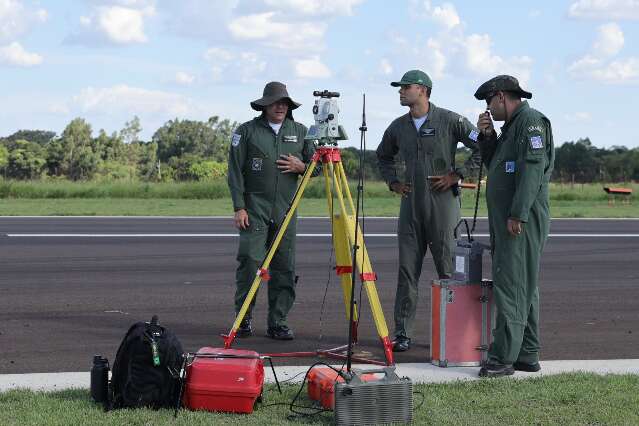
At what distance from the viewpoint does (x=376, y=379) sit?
6352 mm

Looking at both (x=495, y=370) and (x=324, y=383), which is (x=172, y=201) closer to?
(x=495, y=370)

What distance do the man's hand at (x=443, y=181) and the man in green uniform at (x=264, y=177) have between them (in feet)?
3.72

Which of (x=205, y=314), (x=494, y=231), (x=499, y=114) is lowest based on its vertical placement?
(x=205, y=314)

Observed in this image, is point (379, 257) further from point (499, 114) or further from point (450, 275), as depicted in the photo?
point (499, 114)

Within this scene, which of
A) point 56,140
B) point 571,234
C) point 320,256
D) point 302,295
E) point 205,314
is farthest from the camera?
point 56,140

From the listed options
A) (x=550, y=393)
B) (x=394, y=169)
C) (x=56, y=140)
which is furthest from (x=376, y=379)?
(x=56, y=140)

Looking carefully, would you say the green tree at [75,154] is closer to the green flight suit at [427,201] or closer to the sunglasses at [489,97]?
the green flight suit at [427,201]

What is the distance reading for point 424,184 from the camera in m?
8.65

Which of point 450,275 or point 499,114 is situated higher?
point 499,114

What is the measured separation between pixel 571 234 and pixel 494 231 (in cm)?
1503

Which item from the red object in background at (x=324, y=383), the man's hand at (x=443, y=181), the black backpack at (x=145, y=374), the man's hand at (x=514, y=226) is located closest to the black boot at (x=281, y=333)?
the man's hand at (x=443, y=181)

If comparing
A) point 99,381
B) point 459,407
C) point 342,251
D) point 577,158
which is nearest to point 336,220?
point 342,251

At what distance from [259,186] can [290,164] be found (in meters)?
0.34

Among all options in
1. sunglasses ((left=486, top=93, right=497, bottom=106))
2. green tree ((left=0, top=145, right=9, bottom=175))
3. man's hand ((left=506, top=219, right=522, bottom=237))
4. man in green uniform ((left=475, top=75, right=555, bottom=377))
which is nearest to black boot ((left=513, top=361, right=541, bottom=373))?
man in green uniform ((left=475, top=75, right=555, bottom=377))
